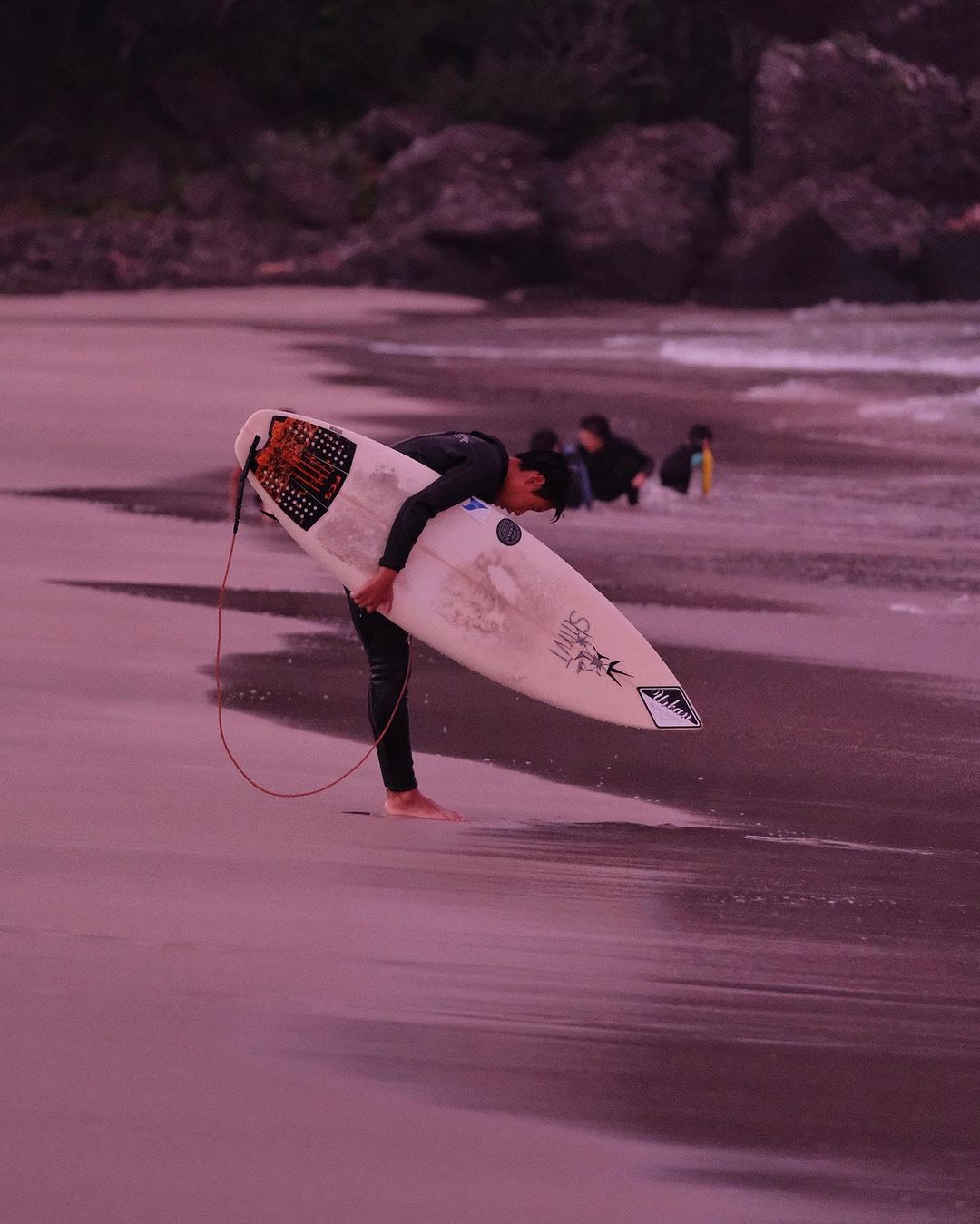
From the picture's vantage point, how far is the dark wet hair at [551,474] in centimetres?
473

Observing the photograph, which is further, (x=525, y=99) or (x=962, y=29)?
(x=962, y=29)

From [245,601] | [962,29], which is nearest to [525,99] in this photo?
[962,29]

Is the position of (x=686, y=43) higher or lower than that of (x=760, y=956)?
higher

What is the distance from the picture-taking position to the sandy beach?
311cm

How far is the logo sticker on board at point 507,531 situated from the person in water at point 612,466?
5779 millimetres

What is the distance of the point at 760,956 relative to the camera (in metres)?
4.07

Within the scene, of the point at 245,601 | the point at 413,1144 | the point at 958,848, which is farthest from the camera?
the point at 245,601

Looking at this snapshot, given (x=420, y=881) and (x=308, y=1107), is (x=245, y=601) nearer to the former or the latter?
(x=420, y=881)

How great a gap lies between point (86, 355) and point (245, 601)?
1142 cm

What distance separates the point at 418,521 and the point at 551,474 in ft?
1.11

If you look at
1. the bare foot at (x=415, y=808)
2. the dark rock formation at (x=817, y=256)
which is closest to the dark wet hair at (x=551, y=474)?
the bare foot at (x=415, y=808)

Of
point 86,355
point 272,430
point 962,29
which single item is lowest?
point 86,355

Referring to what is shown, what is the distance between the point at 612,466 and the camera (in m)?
11.1

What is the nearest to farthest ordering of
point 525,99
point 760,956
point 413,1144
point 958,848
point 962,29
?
point 413,1144 < point 760,956 < point 958,848 < point 525,99 < point 962,29
